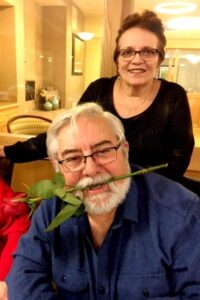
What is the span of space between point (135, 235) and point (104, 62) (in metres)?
1.20

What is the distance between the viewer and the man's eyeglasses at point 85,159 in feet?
2.81

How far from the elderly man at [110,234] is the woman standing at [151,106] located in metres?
0.28

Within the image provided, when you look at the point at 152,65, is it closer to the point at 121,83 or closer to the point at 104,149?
the point at 121,83

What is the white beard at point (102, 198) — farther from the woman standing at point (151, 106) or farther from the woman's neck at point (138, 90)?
the woman's neck at point (138, 90)

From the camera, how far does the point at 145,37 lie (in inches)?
45.3

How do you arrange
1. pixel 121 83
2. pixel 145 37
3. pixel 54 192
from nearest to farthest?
pixel 54 192 → pixel 145 37 → pixel 121 83

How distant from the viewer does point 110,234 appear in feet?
2.86

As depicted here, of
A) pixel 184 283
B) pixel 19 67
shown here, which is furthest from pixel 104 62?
pixel 19 67

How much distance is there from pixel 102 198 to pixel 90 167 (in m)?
0.10

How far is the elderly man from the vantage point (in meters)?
0.83

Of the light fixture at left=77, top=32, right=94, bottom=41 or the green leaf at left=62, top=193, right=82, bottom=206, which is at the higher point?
the light fixture at left=77, top=32, right=94, bottom=41

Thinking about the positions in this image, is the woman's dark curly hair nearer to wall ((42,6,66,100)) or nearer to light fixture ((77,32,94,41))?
light fixture ((77,32,94,41))

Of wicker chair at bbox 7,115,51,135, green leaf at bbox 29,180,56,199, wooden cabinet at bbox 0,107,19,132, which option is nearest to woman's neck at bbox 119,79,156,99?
green leaf at bbox 29,180,56,199

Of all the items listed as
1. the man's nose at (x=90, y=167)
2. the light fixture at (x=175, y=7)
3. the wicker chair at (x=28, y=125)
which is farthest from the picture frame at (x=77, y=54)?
the man's nose at (x=90, y=167)
